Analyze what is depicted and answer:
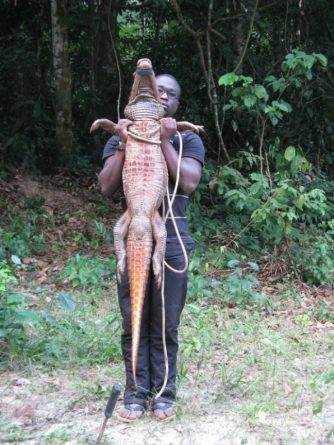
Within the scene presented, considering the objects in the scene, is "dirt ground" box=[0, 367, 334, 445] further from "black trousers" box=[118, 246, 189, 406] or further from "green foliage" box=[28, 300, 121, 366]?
"green foliage" box=[28, 300, 121, 366]

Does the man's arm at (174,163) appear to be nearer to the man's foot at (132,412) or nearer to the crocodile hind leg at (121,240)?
the crocodile hind leg at (121,240)

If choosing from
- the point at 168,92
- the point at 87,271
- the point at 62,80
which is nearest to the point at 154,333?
the point at 168,92

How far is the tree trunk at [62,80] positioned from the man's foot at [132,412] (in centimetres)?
554

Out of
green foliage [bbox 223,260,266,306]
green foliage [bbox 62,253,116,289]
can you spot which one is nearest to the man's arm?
green foliage [bbox 223,260,266,306]

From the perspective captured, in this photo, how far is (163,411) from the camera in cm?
322

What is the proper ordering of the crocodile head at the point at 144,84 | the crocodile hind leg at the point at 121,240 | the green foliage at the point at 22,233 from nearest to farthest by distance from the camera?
the crocodile head at the point at 144,84 → the crocodile hind leg at the point at 121,240 → the green foliage at the point at 22,233

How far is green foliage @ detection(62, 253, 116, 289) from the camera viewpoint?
5.51m

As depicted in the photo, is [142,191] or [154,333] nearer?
[142,191]

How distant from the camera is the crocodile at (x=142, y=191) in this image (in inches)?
119

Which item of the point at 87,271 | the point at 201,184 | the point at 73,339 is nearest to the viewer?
the point at 73,339

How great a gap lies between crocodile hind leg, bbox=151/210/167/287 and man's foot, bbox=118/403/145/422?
2.22 ft

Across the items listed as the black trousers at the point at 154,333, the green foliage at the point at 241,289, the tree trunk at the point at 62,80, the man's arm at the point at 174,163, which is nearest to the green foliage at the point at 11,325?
the black trousers at the point at 154,333

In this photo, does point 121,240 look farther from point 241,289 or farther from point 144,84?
→ point 241,289

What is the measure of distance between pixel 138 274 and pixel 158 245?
17 centimetres
